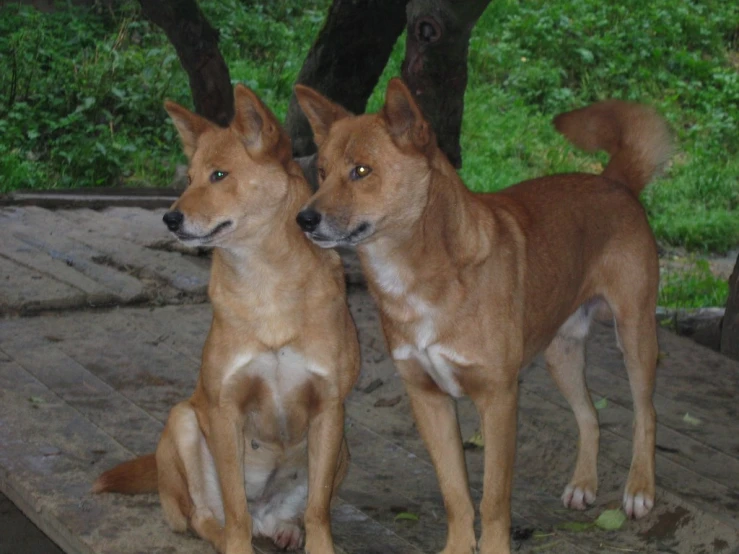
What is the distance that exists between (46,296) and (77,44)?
22.1 ft

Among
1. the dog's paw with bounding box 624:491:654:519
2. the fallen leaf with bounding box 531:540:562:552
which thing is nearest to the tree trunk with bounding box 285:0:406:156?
the dog's paw with bounding box 624:491:654:519

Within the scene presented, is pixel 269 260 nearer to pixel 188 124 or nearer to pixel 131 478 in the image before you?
pixel 188 124

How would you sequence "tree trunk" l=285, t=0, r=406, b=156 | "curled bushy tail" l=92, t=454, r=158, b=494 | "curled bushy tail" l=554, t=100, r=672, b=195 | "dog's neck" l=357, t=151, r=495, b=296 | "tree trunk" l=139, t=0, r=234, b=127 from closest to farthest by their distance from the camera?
1. "dog's neck" l=357, t=151, r=495, b=296
2. "curled bushy tail" l=92, t=454, r=158, b=494
3. "curled bushy tail" l=554, t=100, r=672, b=195
4. "tree trunk" l=139, t=0, r=234, b=127
5. "tree trunk" l=285, t=0, r=406, b=156

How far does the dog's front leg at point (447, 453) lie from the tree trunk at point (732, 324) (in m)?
2.83

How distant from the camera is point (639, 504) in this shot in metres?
4.32

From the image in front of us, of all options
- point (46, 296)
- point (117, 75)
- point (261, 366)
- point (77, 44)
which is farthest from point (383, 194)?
point (77, 44)

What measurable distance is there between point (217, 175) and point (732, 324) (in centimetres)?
358

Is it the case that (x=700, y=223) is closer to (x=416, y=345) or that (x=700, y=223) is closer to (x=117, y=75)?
(x=117, y=75)

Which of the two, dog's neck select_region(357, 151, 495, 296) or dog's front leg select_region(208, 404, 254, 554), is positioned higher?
dog's neck select_region(357, 151, 495, 296)

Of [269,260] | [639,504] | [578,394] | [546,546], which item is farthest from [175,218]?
[639,504]

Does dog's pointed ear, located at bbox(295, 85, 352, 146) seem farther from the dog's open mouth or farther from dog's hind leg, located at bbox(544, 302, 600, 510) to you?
dog's hind leg, located at bbox(544, 302, 600, 510)

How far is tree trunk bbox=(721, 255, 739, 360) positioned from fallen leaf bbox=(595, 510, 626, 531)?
7.18 ft

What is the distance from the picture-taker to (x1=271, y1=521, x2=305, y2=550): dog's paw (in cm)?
398

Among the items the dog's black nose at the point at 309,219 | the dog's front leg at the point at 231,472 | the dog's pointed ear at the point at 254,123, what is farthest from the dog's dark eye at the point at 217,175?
the dog's front leg at the point at 231,472
